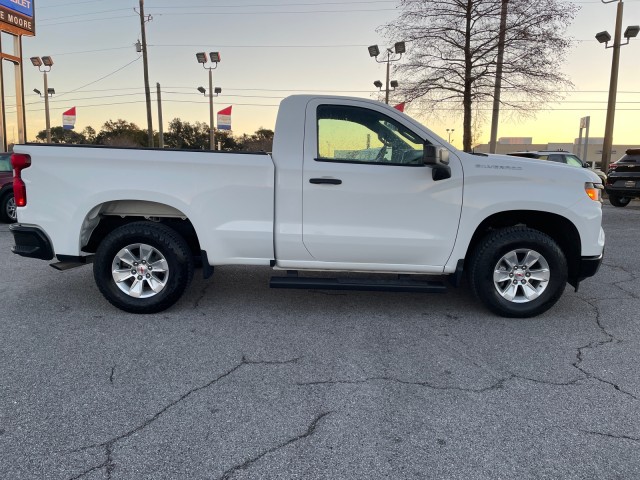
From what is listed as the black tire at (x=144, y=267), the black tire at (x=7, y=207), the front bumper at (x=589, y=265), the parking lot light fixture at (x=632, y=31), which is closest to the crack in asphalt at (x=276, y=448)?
the black tire at (x=144, y=267)

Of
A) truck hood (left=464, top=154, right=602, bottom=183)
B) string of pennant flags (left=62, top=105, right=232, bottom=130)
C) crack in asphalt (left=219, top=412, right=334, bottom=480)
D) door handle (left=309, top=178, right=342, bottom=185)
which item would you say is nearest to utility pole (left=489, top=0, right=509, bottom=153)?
string of pennant flags (left=62, top=105, right=232, bottom=130)

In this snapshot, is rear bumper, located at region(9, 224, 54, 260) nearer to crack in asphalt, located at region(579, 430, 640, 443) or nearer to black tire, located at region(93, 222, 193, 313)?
black tire, located at region(93, 222, 193, 313)

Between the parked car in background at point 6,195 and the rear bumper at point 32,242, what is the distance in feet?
24.6

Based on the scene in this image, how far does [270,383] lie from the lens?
310cm

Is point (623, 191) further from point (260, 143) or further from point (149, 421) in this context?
point (260, 143)

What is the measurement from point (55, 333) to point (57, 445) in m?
1.82

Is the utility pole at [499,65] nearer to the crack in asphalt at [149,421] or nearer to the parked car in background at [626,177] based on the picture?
the parked car in background at [626,177]

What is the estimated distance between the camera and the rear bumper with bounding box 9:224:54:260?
169 inches

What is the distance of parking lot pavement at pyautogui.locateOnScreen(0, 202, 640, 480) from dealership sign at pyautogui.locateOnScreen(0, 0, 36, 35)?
24805 mm

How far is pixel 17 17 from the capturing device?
77.7 feet

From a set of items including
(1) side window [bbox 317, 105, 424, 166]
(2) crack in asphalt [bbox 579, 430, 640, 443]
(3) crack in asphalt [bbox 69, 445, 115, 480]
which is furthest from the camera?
(1) side window [bbox 317, 105, 424, 166]

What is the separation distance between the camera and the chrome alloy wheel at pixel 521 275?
437 cm

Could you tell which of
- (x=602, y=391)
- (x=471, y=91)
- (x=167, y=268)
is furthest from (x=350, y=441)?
(x=471, y=91)

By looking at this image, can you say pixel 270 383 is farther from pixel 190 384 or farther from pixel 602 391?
pixel 602 391
